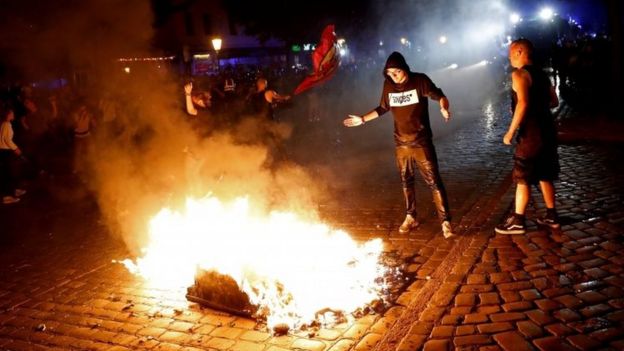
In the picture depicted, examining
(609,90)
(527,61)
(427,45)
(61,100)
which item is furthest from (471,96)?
(427,45)

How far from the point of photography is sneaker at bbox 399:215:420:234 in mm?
5883

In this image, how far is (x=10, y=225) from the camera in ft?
27.4

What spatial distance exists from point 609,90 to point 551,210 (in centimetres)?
963

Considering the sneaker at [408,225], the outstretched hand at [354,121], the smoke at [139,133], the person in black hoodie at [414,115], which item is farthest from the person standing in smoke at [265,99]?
the sneaker at [408,225]

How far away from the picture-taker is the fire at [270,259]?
13.9 feet

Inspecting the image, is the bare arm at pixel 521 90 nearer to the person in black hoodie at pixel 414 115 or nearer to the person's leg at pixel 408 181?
the person in black hoodie at pixel 414 115

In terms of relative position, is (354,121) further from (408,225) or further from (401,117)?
(408,225)

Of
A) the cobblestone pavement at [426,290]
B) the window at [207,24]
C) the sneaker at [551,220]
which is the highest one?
the window at [207,24]

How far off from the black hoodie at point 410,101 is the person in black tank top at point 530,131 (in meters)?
0.81

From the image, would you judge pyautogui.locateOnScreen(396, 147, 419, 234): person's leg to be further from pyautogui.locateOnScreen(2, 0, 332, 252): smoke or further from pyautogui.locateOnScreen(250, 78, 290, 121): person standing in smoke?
pyautogui.locateOnScreen(250, 78, 290, 121): person standing in smoke

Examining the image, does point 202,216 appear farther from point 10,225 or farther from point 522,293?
point 10,225

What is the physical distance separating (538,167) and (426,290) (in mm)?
1994

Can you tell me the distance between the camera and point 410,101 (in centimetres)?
539

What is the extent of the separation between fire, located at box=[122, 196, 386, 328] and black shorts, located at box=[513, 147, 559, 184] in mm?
1760
